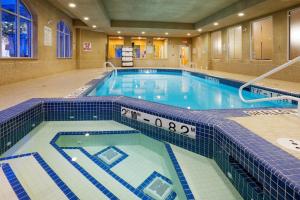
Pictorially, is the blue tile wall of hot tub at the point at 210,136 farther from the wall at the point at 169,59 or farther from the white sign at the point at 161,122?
the wall at the point at 169,59

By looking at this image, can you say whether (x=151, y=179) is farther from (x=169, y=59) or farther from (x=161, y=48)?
(x=161, y=48)

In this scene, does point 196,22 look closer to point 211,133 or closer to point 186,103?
point 186,103

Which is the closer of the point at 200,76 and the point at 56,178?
the point at 56,178

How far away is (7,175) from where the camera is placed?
172 cm

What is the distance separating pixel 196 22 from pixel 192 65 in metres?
5.15

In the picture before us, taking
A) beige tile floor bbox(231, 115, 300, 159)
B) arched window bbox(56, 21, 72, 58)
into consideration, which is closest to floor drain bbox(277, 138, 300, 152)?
beige tile floor bbox(231, 115, 300, 159)

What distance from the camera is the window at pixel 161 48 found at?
18656 millimetres

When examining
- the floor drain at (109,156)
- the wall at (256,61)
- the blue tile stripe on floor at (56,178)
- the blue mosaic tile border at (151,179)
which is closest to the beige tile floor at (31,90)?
the blue tile stripe on floor at (56,178)

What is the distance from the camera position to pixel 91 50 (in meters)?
14.8

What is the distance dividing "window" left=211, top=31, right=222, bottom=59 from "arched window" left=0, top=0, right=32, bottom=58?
9.25 meters

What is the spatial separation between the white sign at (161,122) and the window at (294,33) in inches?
257

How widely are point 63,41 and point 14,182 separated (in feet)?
35.7

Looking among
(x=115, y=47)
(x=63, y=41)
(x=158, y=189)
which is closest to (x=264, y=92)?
(x=158, y=189)

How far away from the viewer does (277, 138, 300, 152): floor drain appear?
154cm
